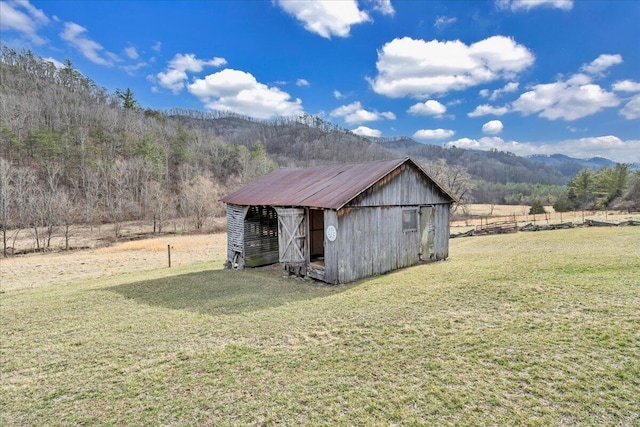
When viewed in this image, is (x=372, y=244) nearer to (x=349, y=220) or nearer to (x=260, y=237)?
(x=349, y=220)

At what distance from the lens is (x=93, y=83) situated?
319ft

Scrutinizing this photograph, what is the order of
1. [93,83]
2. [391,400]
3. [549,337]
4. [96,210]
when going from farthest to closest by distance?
[93,83], [96,210], [549,337], [391,400]

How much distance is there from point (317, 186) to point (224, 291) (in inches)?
218

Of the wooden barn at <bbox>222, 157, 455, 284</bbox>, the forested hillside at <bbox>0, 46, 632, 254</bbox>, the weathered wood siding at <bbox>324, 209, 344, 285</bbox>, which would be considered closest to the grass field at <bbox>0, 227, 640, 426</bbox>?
the weathered wood siding at <bbox>324, 209, 344, 285</bbox>

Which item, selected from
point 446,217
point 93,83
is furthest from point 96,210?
point 93,83

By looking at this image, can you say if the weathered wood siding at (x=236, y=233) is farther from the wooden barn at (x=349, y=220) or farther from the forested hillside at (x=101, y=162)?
the forested hillside at (x=101, y=162)

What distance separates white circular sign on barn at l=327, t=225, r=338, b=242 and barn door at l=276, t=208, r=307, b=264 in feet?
5.13

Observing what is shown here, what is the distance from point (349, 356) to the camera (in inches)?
226

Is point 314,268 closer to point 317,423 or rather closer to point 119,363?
point 119,363

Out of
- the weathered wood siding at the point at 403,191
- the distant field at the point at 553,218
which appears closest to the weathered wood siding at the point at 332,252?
the weathered wood siding at the point at 403,191

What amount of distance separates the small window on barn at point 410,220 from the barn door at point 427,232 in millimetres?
354

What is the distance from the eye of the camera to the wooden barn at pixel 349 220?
11453 mm

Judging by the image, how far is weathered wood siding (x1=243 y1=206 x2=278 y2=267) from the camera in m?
15.7

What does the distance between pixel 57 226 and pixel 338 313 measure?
41.0m
